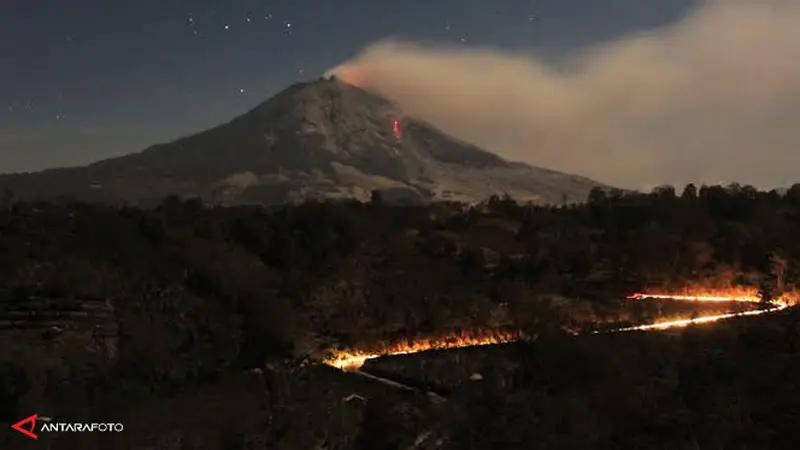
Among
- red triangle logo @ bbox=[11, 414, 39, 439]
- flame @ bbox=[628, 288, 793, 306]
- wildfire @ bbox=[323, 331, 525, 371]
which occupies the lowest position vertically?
wildfire @ bbox=[323, 331, 525, 371]

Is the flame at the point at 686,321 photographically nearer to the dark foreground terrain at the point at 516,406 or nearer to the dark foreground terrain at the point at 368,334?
the dark foreground terrain at the point at 368,334

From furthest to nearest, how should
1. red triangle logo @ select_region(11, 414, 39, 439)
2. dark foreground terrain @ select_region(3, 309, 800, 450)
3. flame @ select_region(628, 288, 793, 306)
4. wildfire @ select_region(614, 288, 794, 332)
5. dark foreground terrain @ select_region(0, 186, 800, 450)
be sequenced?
flame @ select_region(628, 288, 793, 306), wildfire @ select_region(614, 288, 794, 332), dark foreground terrain @ select_region(0, 186, 800, 450), dark foreground terrain @ select_region(3, 309, 800, 450), red triangle logo @ select_region(11, 414, 39, 439)

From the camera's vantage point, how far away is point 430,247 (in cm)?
3978

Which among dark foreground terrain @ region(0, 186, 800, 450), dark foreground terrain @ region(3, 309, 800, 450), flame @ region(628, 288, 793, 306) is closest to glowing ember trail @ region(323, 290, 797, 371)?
dark foreground terrain @ region(0, 186, 800, 450)

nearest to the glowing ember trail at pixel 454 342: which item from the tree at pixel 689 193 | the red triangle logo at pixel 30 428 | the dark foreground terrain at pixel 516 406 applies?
the dark foreground terrain at pixel 516 406

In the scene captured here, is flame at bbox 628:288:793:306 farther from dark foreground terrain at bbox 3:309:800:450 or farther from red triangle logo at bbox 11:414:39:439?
red triangle logo at bbox 11:414:39:439

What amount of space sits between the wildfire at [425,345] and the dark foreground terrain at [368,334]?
801 mm

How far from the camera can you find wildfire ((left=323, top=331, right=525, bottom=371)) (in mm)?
23156

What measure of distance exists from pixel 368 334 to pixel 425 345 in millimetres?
2057

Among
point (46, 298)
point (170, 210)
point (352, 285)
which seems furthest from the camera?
point (170, 210)

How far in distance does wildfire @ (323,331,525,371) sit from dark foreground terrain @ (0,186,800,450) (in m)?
0.80

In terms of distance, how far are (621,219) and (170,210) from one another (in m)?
31.5

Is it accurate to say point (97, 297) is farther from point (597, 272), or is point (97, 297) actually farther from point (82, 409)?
point (597, 272)

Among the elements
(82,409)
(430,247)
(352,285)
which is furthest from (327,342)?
(430,247)
